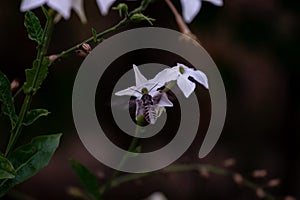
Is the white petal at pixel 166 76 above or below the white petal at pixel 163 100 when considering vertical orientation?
above

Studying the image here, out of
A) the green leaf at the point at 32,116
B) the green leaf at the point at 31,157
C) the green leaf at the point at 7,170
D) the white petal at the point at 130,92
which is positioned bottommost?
the green leaf at the point at 7,170

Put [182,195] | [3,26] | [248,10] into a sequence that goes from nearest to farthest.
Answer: [248,10], [3,26], [182,195]

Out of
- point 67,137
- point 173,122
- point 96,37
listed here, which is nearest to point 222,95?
point 96,37

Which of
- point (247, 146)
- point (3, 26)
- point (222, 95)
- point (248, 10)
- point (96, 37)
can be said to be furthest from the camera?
point (247, 146)

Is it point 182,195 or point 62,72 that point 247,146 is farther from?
point 62,72

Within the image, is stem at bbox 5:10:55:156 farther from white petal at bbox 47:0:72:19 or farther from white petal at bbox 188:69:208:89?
white petal at bbox 188:69:208:89

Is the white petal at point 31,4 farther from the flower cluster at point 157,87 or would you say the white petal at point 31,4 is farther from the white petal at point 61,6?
the flower cluster at point 157,87

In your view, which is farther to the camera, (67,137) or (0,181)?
(67,137)

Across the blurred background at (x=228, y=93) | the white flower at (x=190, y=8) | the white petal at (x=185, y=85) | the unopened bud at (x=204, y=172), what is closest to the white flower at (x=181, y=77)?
the white petal at (x=185, y=85)
